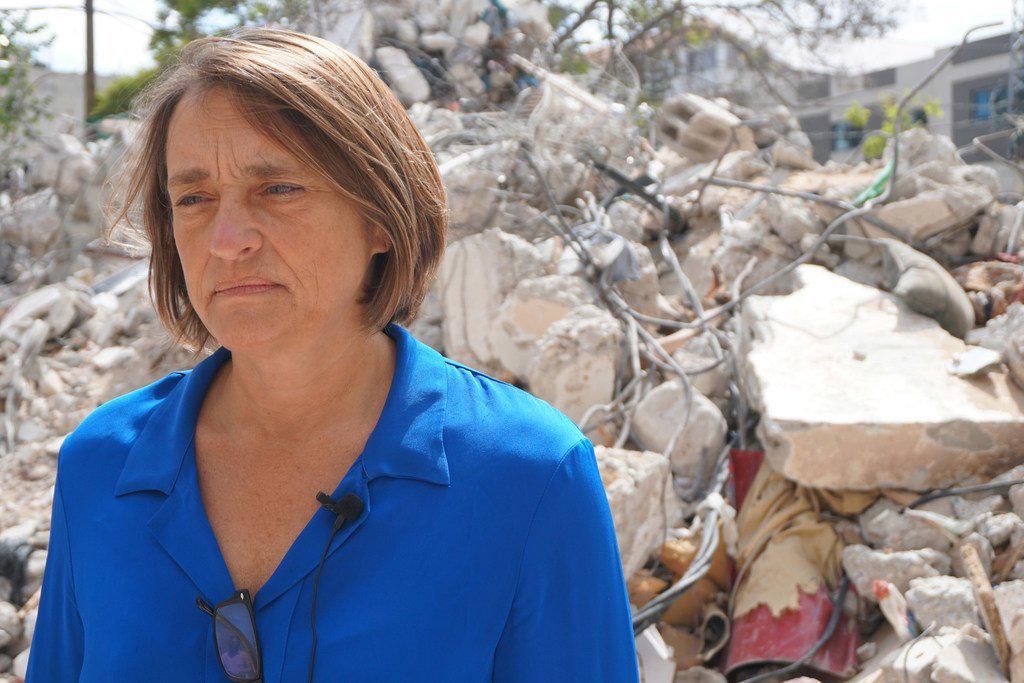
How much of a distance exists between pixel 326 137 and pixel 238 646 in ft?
2.17

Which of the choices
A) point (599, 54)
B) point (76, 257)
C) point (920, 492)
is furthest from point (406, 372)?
point (599, 54)

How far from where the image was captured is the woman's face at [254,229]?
128 cm

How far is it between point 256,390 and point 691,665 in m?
2.25

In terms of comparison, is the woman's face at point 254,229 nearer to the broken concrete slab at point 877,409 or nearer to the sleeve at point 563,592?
the sleeve at point 563,592

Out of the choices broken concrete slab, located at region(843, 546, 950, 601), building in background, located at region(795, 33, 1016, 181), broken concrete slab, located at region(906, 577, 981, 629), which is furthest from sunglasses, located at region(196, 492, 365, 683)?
building in background, located at region(795, 33, 1016, 181)

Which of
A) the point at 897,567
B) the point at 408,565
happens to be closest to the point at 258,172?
the point at 408,565

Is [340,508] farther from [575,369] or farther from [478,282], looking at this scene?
[478,282]

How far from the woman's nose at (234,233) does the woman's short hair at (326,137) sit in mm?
108

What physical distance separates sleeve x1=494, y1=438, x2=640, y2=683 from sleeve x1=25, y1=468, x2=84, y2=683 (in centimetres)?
64

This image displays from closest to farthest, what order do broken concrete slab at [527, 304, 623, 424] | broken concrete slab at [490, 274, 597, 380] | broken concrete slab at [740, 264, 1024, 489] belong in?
1. broken concrete slab at [740, 264, 1024, 489]
2. broken concrete slab at [527, 304, 623, 424]
3. broken concrete slab at [490, 274, 597, 380]

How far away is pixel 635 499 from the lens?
3080 mm

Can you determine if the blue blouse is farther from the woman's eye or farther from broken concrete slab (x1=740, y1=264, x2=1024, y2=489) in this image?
broken concrete slab (x1=740, y1=264, x2=1024, y2=489)

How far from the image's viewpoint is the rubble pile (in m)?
3.14

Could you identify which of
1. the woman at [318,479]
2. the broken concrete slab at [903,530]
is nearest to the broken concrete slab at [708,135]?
the broken concrete slab at [903,530]
